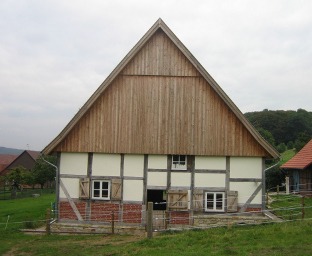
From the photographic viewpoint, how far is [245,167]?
18344mm

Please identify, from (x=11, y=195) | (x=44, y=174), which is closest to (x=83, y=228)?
(x=11, y=195)

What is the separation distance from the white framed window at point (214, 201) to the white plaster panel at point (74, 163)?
542 cm

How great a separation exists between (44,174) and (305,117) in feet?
161

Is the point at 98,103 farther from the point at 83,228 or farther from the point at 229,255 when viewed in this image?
the point at 229,255

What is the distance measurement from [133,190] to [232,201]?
167 inches

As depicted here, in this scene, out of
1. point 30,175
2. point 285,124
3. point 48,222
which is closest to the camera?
point 48,222

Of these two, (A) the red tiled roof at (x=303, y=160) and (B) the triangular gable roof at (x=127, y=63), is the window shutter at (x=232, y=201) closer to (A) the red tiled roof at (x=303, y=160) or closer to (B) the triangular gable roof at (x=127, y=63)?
(B) the triangular gable roof at (x=127, y=63)

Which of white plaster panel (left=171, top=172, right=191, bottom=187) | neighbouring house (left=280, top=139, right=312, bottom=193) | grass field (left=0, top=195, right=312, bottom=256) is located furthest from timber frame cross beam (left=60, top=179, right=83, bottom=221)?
neighbouring house (left=280, top=139, right=312, bottom=193)

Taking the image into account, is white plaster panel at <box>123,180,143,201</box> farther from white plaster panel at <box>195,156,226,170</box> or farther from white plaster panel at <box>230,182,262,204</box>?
white plaster panel at <box>230,182,262,204</box>

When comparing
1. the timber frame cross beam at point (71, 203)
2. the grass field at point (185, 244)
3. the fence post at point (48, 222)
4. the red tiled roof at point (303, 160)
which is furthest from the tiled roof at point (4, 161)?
the grass field at point (185, 244)

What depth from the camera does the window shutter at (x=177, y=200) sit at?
18125mm

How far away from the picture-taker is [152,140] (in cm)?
1825

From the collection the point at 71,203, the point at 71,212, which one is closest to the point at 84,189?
the point at 71,203

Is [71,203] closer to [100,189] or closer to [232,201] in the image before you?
[100,189]
